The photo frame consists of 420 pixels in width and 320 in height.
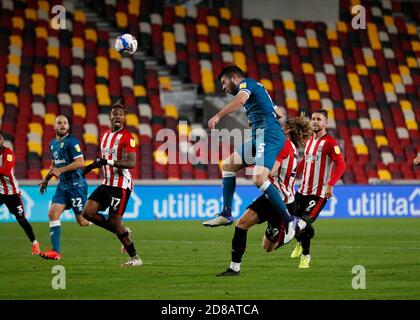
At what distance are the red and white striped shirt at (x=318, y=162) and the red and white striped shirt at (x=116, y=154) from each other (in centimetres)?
247

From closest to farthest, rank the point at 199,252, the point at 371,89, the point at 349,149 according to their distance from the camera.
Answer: the point at 199,252 → the point at 349,149 → the point at 371,89

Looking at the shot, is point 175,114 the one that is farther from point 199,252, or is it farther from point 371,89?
point 199,252

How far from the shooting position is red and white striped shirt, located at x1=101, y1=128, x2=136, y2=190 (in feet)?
39.7

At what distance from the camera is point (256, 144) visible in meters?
10.6

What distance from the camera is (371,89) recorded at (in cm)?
3278

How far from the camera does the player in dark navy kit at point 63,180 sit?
43.6 feet

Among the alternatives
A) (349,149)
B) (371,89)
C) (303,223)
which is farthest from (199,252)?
(371,89)

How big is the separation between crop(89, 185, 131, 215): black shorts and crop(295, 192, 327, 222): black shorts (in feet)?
8.05

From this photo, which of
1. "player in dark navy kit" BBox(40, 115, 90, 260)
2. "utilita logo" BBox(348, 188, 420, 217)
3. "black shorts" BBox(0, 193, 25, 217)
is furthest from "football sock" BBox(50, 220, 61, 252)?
"utilita logo" BBox(348, 188, 420, 217)

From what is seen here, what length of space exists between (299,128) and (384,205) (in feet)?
44.5

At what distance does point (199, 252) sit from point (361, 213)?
11618 mm
